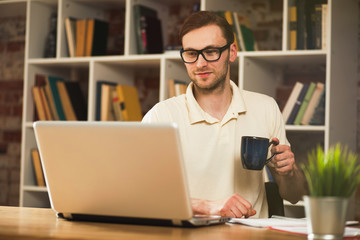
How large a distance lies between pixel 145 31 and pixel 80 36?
1.45 ft

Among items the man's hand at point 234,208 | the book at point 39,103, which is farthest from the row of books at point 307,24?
the book at point 39,103

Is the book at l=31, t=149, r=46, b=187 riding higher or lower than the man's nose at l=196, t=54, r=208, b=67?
lower

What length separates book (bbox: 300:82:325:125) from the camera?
2.92 meters

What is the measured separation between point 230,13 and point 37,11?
50.4 inches

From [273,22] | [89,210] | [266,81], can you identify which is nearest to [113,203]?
[89,210]

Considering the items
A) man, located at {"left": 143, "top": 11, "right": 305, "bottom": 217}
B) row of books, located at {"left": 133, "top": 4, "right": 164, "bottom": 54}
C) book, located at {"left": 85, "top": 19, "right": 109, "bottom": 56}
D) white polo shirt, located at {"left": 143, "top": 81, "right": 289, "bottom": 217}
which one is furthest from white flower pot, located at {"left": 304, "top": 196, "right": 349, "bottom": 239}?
book, located at {"left": 85, "top": 19, "right": 109, "bottom": 56}

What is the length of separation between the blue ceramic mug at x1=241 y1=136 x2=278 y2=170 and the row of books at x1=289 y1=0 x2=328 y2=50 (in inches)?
50.7

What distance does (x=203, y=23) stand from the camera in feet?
7.75

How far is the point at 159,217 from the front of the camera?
4.50 feet

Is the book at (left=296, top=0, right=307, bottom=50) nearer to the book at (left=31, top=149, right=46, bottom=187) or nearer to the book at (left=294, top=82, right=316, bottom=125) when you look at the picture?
the book at (left=294, top=82, right=316, bottom=125)

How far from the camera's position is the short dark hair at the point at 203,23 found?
235cm

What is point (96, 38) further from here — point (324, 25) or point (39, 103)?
point (324, 25)

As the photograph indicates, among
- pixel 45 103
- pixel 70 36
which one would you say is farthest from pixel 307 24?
pixel 45 103

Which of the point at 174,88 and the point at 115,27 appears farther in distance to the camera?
the point at 115,27
